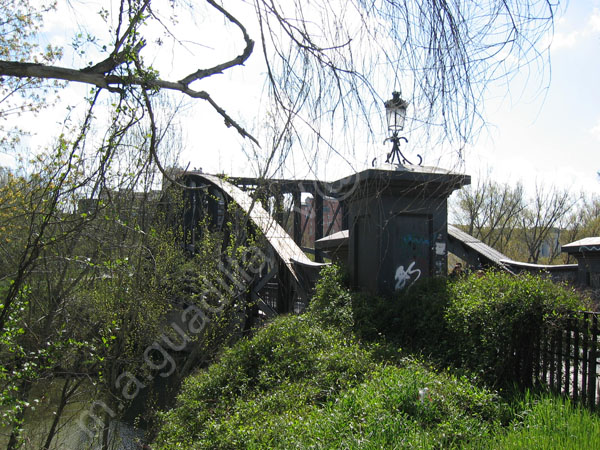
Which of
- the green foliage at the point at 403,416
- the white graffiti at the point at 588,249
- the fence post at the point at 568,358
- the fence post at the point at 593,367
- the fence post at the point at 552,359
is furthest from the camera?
the white graffiti at the point at 588,249

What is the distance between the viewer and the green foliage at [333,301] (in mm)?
6582

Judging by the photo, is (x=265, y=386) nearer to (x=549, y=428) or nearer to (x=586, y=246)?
(x=549, y=428)

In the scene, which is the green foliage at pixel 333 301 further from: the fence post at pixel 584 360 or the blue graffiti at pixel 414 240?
the fence post at pixel 584 360

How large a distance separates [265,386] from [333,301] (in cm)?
212

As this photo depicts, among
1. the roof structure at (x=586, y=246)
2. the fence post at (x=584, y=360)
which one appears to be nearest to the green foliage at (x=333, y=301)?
the fence post at (x=584, y=360)

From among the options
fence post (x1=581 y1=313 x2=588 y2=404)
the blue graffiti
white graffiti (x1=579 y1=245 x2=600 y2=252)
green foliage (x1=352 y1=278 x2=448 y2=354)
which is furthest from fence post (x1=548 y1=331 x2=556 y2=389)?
white graffiti (x1=579 y1=245 x2=600 y2=252)

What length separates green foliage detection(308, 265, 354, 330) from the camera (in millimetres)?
6582

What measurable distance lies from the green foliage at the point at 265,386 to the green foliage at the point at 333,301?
0.30 metres

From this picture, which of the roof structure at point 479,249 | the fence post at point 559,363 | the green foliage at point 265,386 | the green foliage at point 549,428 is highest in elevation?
the roof structure at point 479,249

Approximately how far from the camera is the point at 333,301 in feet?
23.2

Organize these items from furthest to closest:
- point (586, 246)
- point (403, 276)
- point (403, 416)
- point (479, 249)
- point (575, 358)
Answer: point (479, 249), point (586, 246), point (403, 276), point (575, 358), point (403, 416)

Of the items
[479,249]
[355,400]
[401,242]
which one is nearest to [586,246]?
[479,249]

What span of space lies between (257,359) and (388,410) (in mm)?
2387

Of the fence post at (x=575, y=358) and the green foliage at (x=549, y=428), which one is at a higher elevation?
the fence post at (x=575, y=358)
